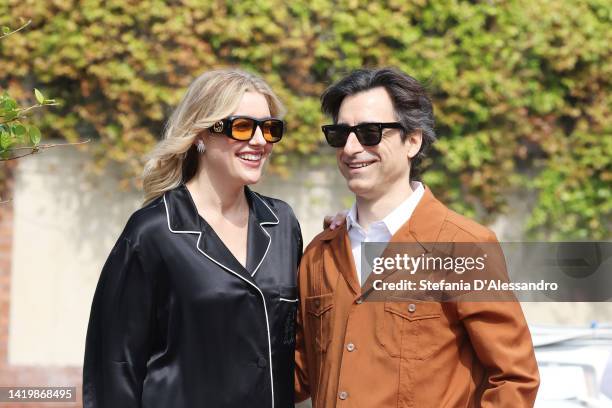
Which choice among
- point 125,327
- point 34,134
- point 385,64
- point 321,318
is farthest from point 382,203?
point 385,64

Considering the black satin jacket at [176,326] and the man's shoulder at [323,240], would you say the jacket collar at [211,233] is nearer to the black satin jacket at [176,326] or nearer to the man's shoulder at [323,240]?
the black satin jacket at [176,326]

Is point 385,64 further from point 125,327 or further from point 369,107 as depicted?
point 125,327

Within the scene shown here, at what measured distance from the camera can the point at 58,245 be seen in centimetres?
590

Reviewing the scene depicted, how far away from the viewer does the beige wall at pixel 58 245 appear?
5875 millimetres

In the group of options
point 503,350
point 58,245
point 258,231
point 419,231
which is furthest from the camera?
point 58,245

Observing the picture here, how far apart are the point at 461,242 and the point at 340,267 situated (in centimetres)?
43

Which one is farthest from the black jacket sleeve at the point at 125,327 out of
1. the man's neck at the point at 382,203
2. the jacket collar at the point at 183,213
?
the man's neck at the point at 382,203

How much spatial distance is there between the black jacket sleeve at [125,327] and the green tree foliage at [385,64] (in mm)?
3271

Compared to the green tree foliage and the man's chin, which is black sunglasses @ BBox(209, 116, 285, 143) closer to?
the man's chin

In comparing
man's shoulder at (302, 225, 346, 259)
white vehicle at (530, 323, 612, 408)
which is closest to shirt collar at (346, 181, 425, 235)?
man's shoulder at (302, 225, 346, 259)

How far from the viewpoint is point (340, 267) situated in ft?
8.70

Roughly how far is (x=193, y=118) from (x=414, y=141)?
801mm

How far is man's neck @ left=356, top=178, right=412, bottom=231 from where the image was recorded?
263 centimetres

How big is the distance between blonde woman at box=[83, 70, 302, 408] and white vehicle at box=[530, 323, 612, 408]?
1.23m
